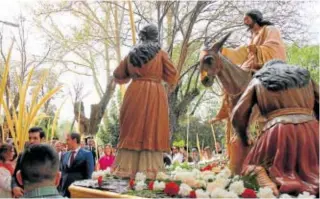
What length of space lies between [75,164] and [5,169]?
4.08ft

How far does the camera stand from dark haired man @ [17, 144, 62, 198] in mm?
2496

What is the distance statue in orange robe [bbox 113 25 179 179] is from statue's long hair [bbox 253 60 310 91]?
1889 millimetres

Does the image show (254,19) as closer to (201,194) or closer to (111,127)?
(201,194)

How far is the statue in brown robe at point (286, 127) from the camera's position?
429 centimetres

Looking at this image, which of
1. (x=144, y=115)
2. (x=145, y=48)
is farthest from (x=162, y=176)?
(x=145, y=48)

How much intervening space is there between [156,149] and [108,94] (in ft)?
38.3

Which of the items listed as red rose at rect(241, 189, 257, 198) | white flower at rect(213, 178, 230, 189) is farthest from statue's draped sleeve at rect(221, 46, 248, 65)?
red rose at rect(241, 189, 257, 198)

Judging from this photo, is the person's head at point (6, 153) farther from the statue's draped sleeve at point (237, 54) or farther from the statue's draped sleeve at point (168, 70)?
the statue's draped sleeve at point (237, 54)

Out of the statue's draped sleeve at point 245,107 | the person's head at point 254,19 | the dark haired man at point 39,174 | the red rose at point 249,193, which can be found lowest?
the red rose at point 249,193

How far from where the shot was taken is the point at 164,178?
18.9ft

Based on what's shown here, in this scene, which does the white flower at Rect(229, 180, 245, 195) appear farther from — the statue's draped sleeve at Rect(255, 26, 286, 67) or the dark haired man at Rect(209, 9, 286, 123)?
the statue's draped sleeve at Rect(255, 26, 286, 67)

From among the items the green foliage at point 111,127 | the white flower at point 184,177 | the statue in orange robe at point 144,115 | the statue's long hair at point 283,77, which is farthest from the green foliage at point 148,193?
the green foliage at point 111,127

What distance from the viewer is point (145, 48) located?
249 inches

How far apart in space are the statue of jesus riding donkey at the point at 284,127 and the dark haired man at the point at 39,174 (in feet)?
7.19
